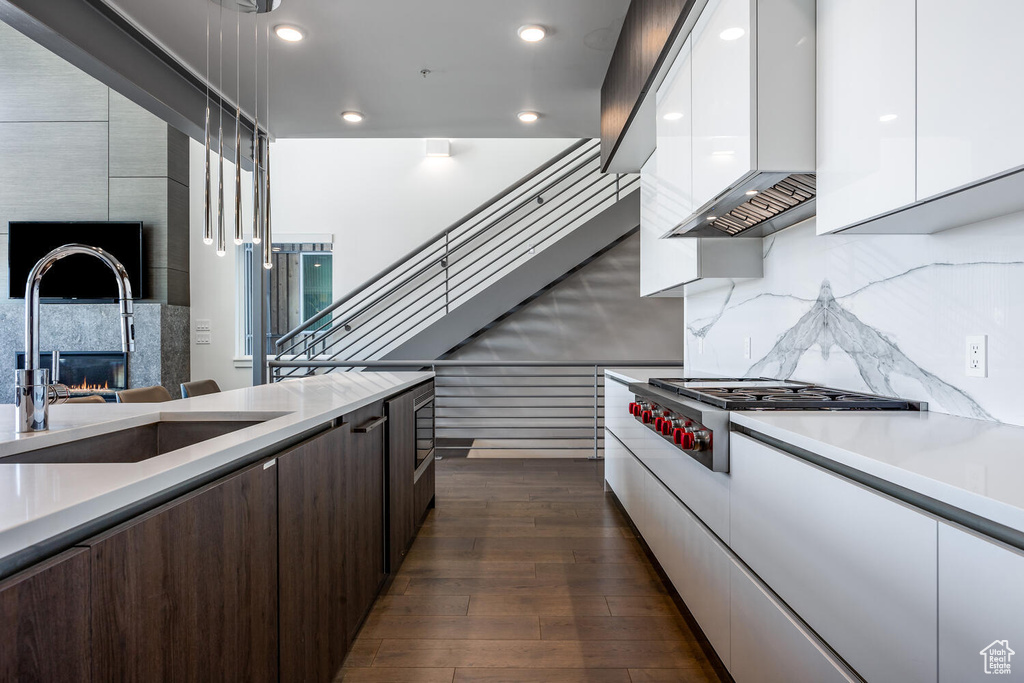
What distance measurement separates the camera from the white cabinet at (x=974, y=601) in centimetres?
70

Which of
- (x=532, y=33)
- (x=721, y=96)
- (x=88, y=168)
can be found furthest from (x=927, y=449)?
(x=88, y=168)

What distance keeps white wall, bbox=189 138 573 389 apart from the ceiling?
2.05 meters

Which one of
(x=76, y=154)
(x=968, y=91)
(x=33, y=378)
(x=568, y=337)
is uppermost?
(x=76, y=154)

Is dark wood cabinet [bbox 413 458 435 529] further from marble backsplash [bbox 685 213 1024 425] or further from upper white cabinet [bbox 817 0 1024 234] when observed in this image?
upper white cabinet [bbox 817 0 1024 234]

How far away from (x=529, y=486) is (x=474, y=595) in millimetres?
1739

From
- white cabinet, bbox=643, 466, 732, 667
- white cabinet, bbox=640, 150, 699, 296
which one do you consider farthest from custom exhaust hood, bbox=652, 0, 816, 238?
white cabinet, bbox=643, 466, 732, 667

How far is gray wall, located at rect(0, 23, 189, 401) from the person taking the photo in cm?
577

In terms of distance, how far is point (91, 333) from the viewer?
5727mm

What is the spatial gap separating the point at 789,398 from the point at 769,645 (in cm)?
67

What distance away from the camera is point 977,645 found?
29.7 inches

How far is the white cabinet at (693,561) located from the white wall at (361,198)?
Answer: 4.81 meters

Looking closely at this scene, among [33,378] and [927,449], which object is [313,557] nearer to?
[33,378]

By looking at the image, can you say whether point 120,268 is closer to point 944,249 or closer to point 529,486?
point 944,249

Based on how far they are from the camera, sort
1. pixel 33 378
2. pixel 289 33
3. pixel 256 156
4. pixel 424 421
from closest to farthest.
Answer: pixel 33 378 < pixel 256 156 < pixel 289 33 < pixel 424 421
